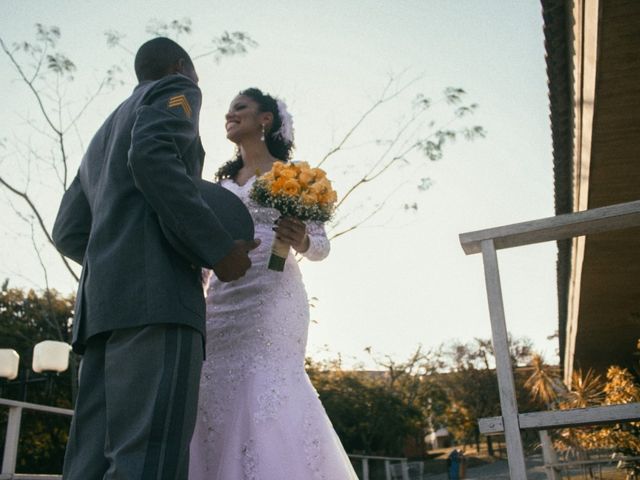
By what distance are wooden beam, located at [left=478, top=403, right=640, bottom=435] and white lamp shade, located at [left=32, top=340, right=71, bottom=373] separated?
9063 millimetres

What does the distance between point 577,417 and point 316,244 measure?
133cm

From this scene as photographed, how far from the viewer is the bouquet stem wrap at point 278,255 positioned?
2.78 m

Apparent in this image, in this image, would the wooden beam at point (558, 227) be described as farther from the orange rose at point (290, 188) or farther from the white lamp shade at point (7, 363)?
the white lamp shade at point (7, 363)

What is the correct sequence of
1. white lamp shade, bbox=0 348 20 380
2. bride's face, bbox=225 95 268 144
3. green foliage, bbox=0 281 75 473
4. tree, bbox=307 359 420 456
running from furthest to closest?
1. tree, bbox=307 359 420 456
2. green foliage, bbox=0 281 75 473
3. white lamp shade, bbox=0 348 20 380
4. bride's face, bbox=225 95 268 144

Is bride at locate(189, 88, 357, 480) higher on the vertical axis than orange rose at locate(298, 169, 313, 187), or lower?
lower

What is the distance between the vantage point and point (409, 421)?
114 ft

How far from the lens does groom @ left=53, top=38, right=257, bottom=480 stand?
1.80 metres

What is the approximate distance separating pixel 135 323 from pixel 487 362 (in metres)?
46.6

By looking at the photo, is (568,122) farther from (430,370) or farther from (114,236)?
(430,370)

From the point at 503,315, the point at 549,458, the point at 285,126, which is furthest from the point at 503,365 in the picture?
the point at 549,458

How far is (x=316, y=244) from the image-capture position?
2992mm

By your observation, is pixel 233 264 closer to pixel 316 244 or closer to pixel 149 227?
pixel 149 227

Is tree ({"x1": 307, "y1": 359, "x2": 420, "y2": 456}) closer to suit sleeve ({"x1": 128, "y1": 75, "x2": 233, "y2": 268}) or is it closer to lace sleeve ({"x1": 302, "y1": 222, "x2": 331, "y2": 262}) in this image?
lace sleeve ({"x1": 302, "y1": 222, "x2": 331, "y2": 262})

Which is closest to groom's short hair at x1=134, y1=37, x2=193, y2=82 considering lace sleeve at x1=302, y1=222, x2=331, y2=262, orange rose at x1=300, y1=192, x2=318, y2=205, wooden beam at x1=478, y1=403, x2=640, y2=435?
orange rose at x1=300, y1=192, x2=318, y2=205
